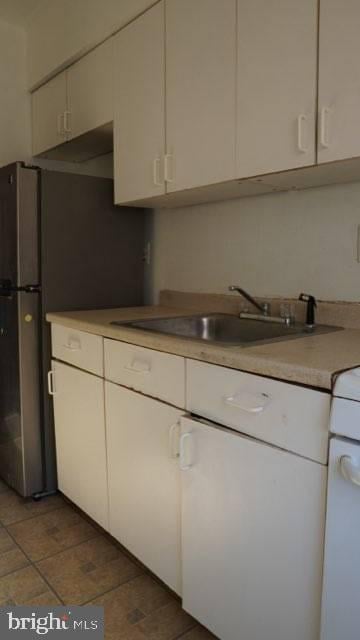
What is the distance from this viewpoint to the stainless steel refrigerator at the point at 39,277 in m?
2.01

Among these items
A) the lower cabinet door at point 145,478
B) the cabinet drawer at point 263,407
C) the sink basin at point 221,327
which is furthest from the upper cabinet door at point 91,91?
the cabinet drawer at point 263,407

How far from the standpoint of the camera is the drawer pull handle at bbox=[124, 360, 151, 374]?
144 centimetres

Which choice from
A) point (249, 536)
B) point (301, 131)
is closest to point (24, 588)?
point (249, 536)

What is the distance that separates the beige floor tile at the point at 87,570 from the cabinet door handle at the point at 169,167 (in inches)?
56.5

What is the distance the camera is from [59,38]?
2.32 meters

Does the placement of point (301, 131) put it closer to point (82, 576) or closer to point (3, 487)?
point (82, 576)

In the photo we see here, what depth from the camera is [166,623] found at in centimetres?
141

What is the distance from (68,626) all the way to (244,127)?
160 centimetres

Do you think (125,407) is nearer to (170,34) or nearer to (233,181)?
(233,181)

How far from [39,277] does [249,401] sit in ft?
4.22

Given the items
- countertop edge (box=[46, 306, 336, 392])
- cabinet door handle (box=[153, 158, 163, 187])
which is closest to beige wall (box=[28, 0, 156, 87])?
cabinet door handle (box=[153, 158, 163, 187])

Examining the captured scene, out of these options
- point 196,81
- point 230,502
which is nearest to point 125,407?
point 230,502

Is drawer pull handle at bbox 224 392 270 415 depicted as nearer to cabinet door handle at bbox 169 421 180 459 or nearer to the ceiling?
cabinet door handle at bbox 169 421 180 459

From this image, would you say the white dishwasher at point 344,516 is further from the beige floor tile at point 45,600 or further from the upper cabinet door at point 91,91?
the upper cabinet door at point 91,91
